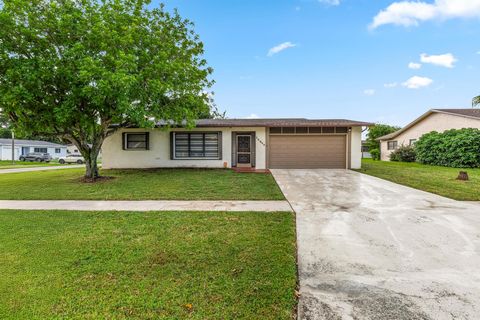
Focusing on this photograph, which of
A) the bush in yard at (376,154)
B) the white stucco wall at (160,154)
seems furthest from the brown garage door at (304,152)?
the bush in yard at (376,154)

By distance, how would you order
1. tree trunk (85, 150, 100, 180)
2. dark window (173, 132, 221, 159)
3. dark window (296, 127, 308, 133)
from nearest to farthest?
1. tree trunk (85, 150, 100, 180)
2. dark window (296, 127, 308, 133)
3. dark window (173, 132, 221, 159)

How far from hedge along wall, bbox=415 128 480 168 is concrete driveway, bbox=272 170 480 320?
12530mm

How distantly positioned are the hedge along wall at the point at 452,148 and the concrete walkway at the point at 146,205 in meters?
15.7

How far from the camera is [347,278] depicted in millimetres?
2857

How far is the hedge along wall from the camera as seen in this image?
15188mm

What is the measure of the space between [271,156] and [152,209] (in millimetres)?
9334

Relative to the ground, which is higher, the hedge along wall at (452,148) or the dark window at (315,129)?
the dark window at (315,129)

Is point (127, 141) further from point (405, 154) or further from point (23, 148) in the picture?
point (23, 148)

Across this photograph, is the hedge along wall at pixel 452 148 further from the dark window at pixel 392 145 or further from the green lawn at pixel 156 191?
the green lawn at pixel 156 191

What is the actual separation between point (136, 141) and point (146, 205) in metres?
9.16

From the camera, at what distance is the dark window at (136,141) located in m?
14.2

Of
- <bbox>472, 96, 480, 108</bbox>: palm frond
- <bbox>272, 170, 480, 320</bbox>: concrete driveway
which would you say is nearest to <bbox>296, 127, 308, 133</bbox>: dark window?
<bbox>272, 170, 480, 320</bbox>: concrete driveway

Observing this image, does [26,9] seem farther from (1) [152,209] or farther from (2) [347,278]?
(2) [347,278]

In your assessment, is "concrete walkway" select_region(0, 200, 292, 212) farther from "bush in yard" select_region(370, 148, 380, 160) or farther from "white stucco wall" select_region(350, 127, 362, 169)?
"bush in yard" select_region(370, 148, 380, 160)
